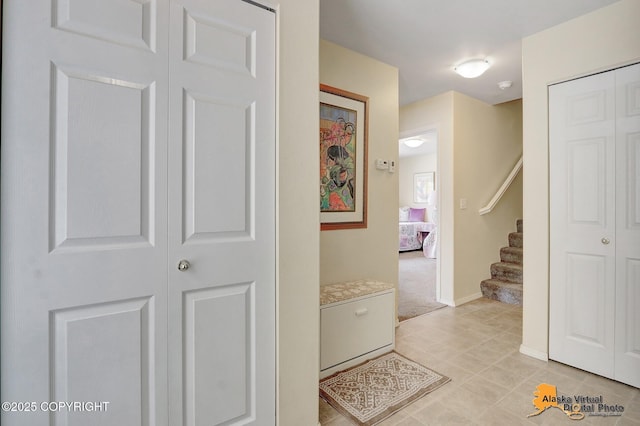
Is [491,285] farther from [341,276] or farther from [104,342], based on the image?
[104,342]

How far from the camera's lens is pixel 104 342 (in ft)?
3.59

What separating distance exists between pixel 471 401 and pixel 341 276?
4.08ft

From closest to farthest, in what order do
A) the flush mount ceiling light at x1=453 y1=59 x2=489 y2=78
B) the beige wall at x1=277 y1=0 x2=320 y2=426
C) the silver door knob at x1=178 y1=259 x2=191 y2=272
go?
the silver door knob at x1=178 y1=259 x2=191 y2=272 < the beige wall at x1=277 y1=0 x2=320 y2=426 < the flush mount ceiling light at x1=453 y1=59 x2=489 y2=78

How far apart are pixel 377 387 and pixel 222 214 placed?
153 centimetres

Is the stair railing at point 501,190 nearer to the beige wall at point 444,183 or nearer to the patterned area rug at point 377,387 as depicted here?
the beige wall at point 444,183

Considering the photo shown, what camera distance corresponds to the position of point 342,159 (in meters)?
2.70

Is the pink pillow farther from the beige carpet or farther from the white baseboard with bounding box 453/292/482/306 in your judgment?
the white baseboard with bounding box 453/292/482/306

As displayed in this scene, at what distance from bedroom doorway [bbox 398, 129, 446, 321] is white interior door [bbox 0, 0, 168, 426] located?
113 inches

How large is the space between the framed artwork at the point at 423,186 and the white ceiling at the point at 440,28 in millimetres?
5246

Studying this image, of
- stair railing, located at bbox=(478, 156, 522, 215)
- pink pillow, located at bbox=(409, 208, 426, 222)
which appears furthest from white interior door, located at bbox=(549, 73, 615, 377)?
pink pillow, located at bbox=(409, 208, 426, 222)

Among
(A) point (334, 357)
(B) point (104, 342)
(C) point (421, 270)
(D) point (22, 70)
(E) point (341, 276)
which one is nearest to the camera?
(D) point (22, 70)

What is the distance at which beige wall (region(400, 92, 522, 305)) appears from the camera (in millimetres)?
3705

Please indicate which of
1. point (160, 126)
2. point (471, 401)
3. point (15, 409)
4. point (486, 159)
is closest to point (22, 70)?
point (160, 126)

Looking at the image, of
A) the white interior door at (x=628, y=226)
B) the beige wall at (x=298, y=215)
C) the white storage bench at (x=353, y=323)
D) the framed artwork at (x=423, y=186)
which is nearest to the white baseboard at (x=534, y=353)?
the white interior door at (x=628, y=226)
